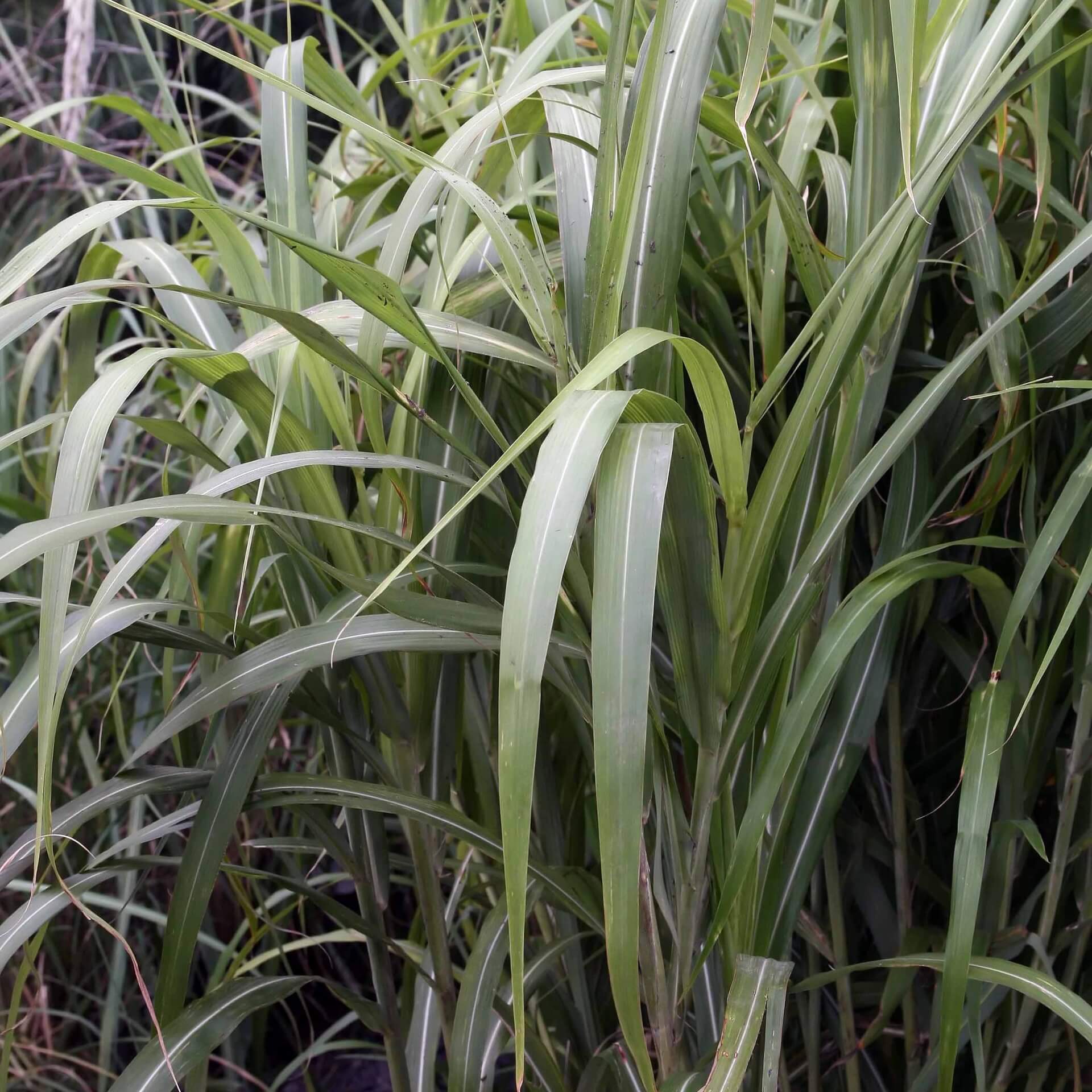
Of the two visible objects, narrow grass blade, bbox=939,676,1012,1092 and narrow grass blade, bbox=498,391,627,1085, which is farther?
narrow grass blade, bbox=939,676,1012,1092

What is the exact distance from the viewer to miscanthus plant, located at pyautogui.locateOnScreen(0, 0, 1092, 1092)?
36cm

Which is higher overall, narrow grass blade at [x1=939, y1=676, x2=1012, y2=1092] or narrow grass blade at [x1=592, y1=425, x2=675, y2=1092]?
narrow grass blade at [x1=592, y1=425, x2=675, y2=1092]

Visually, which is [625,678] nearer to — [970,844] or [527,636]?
[527,636]

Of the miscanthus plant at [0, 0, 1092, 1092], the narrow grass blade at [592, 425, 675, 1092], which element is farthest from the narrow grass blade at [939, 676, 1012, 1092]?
the narrow grass blade at [592, 425, 675, 1092]

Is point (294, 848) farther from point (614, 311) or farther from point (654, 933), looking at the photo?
point (614, 311)

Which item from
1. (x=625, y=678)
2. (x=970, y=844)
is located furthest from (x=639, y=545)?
(x=970, y=844)

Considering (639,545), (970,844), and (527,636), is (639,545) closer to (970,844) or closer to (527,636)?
(527,636)

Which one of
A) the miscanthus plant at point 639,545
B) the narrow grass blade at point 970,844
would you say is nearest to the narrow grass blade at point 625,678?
the miscanthus plant at point 639,545

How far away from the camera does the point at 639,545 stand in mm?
306

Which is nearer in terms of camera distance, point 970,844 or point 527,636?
point 527,636

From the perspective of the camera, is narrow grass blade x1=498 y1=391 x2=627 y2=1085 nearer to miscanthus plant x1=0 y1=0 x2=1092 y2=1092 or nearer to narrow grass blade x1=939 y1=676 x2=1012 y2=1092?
miscanthus plant x1=0 y1=0 x2=1092 y2=1092

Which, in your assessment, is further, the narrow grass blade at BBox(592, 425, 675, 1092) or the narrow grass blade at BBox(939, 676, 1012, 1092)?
the narrow grass blade at BBox(939, 676, 1012, 1092)

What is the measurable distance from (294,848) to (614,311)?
405 mm

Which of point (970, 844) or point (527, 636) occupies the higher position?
point (527, 636)
